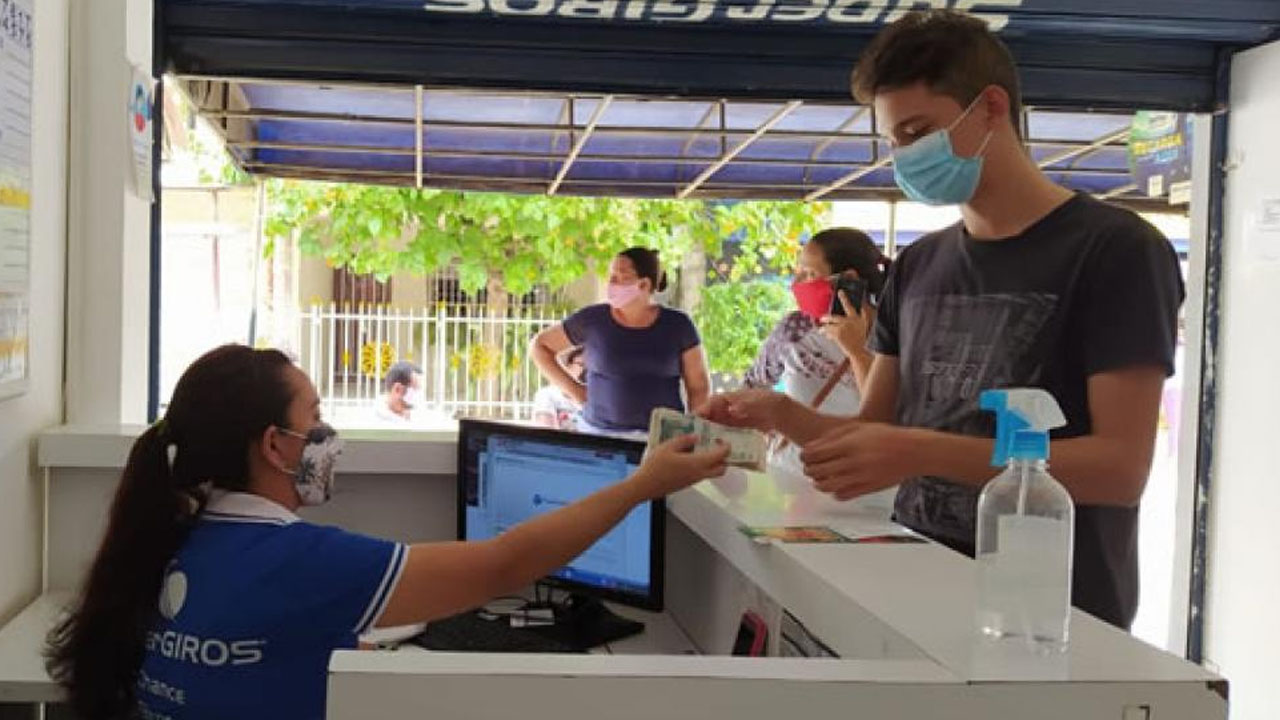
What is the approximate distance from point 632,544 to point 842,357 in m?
1.44

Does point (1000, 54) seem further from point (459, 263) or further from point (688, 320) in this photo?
point (459, 263)

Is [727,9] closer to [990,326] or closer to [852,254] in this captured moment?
[852,254]

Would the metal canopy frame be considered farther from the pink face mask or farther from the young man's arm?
the young man's arm

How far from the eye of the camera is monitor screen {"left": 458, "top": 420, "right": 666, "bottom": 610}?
228cm

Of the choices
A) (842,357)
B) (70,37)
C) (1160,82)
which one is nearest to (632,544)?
(842,357)

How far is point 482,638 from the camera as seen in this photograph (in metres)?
2.32

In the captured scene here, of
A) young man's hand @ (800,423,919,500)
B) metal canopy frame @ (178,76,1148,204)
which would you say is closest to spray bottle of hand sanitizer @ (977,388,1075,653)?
young man's hand @ (800,423,919,500)

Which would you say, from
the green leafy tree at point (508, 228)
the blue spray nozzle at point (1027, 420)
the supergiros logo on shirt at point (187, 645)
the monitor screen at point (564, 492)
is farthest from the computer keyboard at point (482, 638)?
the green leafy tree at point (508, 228)

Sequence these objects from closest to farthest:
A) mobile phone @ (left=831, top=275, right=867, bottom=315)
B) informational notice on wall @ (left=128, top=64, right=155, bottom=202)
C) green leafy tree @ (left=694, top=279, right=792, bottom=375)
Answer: informational notice on wall @ (left=128, top=64, right=155, bottom=202) → mobile phone @ (left=831, top=275, right=867, bottom=315) → green leafy tree @ (left=694, top=279, right=792, bottom=375)

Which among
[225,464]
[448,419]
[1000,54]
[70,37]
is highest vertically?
[70,37]

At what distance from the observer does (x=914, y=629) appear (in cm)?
116

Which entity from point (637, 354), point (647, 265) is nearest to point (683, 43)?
point (647, 265)

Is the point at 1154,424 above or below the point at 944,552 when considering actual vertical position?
above

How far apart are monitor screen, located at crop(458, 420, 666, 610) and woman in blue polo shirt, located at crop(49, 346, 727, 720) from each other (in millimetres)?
553
